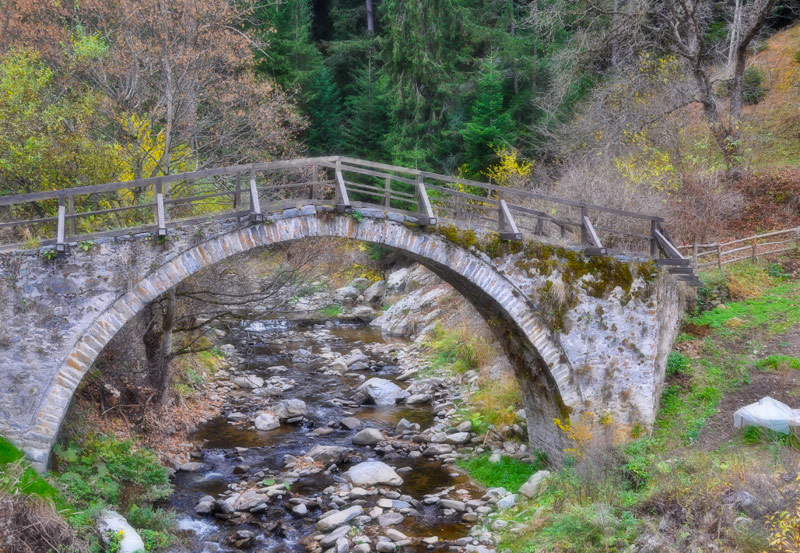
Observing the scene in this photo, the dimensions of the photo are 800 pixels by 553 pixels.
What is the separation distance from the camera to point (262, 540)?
10.6 m

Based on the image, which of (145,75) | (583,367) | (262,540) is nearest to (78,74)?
(145,75)

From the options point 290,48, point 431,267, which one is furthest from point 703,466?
point 290,48

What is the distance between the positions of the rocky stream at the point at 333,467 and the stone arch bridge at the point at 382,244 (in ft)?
7.89

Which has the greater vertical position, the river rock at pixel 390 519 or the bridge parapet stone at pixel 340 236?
the bridge parapet stone at pixel 340 236

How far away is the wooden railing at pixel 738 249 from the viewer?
15.5m

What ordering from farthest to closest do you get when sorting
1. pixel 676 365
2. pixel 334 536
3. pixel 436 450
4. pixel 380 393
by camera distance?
pixel 380 393 → pixel 436 450 → pixel 676 365 → pixel 334 536

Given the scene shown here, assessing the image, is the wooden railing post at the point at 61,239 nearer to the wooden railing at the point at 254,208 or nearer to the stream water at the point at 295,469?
the wooden railing at the point at 254,208

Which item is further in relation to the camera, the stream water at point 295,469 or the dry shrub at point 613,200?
the dry shrub at point 613,200

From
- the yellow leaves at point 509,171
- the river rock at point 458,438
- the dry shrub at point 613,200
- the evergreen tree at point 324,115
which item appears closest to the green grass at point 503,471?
the river rock at point 458,438

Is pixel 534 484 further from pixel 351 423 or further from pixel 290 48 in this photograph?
pixel 290 48

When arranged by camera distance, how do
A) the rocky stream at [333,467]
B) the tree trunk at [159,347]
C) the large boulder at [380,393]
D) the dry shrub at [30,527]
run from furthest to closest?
the large boulder at [380,393] < the tree trunk at [159,347] < the rocky stream at [333,467] < the dry shrub at [30,527]

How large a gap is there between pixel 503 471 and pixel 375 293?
17873mm

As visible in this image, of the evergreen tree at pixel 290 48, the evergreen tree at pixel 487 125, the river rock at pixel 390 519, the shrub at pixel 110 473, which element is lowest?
the river rock at pixel 390 519

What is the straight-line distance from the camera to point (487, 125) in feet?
82.6
